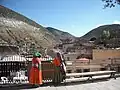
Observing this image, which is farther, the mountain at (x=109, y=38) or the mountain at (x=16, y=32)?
the mountain at (x=16, y=32)

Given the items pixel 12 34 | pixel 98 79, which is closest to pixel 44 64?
pixel 98 79

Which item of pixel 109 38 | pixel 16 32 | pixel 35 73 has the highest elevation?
pixel 16 32

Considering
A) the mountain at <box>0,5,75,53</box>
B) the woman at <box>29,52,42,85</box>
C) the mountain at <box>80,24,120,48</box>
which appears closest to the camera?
the woman at <box>29,52,42,85</box>

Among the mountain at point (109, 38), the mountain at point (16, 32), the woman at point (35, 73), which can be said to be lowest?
the woman at point (35, 73)

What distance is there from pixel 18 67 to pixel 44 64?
3439mm

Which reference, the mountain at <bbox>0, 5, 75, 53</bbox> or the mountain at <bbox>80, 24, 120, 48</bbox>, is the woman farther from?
the mountain at <bbox>0, 5, 75, 53</bbox>

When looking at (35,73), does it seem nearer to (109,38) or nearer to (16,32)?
(109,38)

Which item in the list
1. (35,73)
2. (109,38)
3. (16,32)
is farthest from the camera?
(16,32)

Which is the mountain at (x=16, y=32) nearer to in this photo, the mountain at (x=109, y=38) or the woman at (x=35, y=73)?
the mountain at (x=109, y=38)

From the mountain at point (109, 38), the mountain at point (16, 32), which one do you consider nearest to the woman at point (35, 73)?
the mountain at point (109, 38)

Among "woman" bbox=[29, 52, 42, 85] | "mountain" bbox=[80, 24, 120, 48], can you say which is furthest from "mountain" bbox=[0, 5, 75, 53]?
"woman" bbox=[29, 52, 42, 85]

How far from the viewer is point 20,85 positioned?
9.20 metres

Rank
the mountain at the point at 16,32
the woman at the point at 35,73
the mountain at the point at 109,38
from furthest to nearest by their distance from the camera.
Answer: the mountain at the point at 16,32 → the mountain at the point at 109,38 → the woman at the point at 35,73

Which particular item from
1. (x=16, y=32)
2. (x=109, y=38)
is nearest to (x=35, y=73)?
(x=109, y=38)
